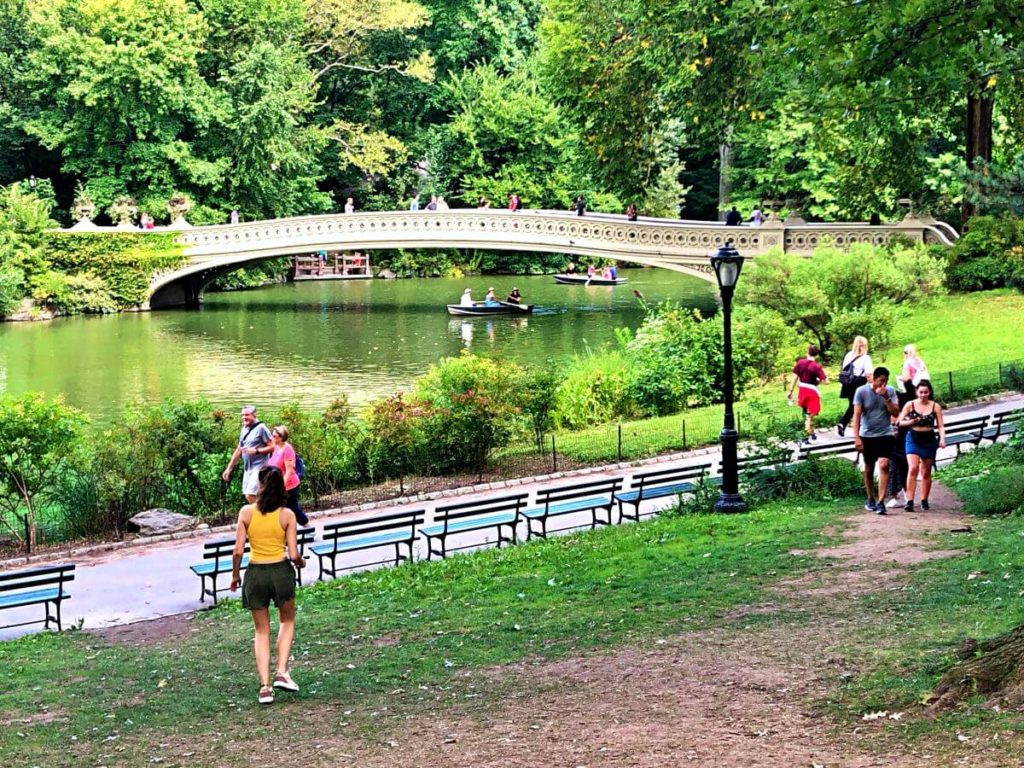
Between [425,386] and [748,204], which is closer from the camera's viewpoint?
[425,386]

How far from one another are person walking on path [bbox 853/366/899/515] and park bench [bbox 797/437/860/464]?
4.50 ft

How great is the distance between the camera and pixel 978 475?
48.5 ft

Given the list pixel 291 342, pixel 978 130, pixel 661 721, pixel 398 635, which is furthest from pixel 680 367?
pixel 291 342

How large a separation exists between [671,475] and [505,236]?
30.2 m

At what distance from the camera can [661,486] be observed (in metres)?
15.6

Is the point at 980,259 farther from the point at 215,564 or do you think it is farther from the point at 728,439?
the point at 215,564

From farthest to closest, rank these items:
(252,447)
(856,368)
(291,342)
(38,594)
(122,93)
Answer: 1. (122,93)
2. (291,342)
3. (856,368)
4. (252,447)
5. (38,594)

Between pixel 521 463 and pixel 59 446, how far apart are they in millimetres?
6249

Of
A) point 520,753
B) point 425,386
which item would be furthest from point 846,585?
point 425,386

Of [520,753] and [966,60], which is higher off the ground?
[966,60]

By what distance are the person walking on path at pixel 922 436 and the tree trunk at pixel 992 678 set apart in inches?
245

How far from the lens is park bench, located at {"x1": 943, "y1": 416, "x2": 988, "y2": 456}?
16.8m

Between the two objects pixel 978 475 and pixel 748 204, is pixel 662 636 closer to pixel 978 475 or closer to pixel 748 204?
pixel 978 475

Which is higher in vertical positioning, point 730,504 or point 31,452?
point 31,452
